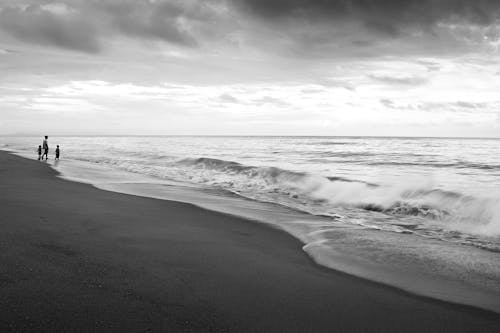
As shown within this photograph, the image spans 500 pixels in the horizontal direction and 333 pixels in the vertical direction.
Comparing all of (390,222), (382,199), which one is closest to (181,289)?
(390,222)

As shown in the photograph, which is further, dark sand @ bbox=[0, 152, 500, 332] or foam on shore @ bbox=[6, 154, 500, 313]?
foam on shore @ bbox=[6, 154, 500, 313]

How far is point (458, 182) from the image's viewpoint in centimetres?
1426

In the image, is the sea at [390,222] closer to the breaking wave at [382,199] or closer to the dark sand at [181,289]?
the breaking wave at [382,199]

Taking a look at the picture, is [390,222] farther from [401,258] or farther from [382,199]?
[401,258]

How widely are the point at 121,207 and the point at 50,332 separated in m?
5.60

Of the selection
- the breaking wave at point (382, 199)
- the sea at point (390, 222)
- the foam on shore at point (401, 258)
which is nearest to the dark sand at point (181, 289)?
the foam on shore at point (401, 258)

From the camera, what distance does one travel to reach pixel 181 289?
11.4 feet

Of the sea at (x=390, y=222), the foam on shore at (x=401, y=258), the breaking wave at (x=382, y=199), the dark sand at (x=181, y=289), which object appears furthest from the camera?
the breaking wave at (x=382, y=199)

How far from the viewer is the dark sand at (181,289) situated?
286 centimetres

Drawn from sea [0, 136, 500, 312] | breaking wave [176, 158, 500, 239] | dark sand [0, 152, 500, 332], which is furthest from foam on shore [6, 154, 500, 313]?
breaking wave [176, 158, 500, 239]

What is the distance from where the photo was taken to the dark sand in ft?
9.39

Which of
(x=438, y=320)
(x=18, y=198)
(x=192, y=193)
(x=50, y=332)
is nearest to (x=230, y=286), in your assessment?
(x=50, y=332)

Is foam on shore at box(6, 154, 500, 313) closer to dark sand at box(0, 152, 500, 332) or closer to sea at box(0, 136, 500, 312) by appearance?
sea at box(0, 136, 500, 312)

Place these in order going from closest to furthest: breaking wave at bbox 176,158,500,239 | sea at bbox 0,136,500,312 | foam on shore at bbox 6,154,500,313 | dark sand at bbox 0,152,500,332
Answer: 1. dark sand at bbox 0,152,500,332
2. foam on shore at bbox 6,154,500,313
3. sea at bbox 0,136,500,312
4. breaking wave at bbox 176,158,500,239
